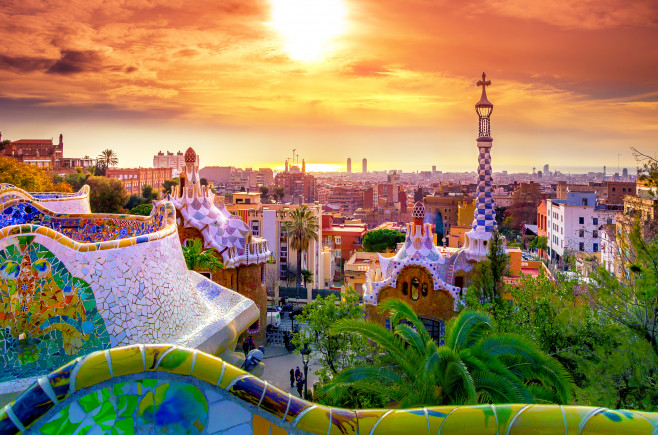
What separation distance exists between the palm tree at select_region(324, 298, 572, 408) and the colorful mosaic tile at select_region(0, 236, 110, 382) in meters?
3.30

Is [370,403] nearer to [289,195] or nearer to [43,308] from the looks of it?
[43,308]

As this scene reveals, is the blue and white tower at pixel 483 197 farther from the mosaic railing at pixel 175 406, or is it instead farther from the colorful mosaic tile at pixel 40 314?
the mosaic railing at pixel 175 406

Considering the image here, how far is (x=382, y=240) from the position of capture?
4956cm

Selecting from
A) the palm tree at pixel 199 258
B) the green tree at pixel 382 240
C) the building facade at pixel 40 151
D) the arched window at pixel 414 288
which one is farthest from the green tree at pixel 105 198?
the arched window at pixel 414 288

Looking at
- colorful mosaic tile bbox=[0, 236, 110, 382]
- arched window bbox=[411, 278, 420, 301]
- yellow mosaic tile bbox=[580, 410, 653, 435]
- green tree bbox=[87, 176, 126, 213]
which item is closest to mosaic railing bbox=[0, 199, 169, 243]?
colorful mosaic tile bbox=[0, 236, 110, 382]

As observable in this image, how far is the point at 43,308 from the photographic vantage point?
261 inches

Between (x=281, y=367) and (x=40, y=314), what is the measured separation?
1189 cm

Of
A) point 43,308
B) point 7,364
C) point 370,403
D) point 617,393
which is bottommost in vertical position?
point 370,403

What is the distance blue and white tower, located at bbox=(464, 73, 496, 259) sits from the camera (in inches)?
649

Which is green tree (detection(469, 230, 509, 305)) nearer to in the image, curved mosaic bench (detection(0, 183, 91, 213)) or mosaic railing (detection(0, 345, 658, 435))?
curved mosaic bench (detection(0, 183, 91, 213))

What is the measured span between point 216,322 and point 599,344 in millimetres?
5844

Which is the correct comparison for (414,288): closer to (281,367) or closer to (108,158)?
(281,367)

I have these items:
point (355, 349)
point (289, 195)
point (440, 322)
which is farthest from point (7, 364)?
point (289, 195)

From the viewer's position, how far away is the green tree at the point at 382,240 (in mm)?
48750
